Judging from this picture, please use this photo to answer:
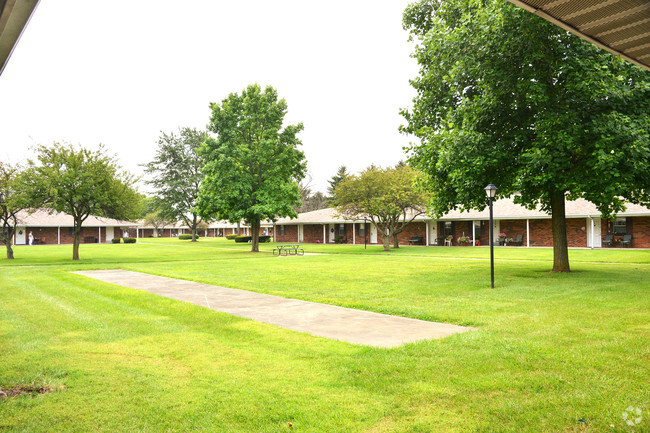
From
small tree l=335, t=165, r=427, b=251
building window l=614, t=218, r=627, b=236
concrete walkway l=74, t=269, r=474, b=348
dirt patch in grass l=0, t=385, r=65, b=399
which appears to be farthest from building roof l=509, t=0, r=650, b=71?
building window l=614, t=218, r=627, b=236

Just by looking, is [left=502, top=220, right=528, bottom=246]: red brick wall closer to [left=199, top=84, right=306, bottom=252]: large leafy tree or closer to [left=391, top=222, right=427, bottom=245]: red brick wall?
[left=391, top=222, right=427, bottom=245]: red brick wall

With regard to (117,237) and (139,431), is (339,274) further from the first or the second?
(117,237)

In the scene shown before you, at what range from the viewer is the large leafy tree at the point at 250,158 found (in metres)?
34.6

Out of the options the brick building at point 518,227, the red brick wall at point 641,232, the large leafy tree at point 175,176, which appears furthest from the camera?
the large leafy tree at point 175,176

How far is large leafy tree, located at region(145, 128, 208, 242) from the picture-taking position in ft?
224

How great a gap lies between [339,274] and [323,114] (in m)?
67.5

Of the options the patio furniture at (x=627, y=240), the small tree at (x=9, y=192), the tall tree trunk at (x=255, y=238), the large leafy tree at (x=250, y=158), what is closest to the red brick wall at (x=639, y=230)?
the patio furniture at (x=627, y=240)

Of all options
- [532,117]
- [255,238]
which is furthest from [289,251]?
[532,117]

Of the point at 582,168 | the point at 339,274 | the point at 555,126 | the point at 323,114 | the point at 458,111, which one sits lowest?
the point at 339,274

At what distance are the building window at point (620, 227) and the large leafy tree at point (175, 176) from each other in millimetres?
55008

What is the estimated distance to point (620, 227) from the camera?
3278 cm

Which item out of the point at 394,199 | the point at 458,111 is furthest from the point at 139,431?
the point at 394,199

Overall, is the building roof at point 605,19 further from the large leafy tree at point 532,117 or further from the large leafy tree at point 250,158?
the large leafy tree at point 250,158

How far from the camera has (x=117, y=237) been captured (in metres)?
65.8
